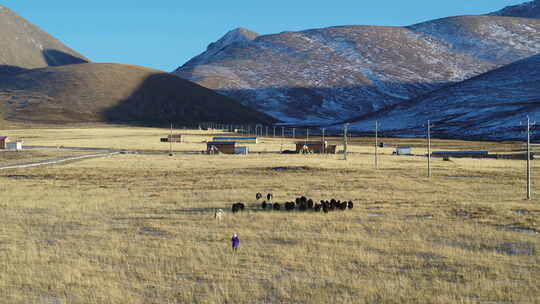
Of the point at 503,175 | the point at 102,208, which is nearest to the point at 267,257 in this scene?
the point at 102,208

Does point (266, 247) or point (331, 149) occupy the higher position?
point (331, 149)

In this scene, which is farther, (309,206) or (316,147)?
(316,147)

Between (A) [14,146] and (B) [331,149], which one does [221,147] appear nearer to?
(B) [331,149]

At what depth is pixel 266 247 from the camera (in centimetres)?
2356

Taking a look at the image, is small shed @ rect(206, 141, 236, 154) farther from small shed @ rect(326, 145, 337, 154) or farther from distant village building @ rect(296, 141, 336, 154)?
small shed @ rect(326, 145, 337, 154)

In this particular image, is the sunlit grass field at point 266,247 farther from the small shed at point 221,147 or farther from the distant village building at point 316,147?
the distant village building at point 316,147

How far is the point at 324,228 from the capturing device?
28031 millimetres

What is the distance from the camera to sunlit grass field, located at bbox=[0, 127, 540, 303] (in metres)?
17.3

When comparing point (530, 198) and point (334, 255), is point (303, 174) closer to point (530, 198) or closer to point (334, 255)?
point (530, 198)

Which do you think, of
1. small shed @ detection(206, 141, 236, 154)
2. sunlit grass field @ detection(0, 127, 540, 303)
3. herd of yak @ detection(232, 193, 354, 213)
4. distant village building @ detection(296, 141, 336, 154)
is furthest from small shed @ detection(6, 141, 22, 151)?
herd of yak @ detection(232, 193, 354, 213)

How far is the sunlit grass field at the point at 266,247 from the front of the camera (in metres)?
17.3

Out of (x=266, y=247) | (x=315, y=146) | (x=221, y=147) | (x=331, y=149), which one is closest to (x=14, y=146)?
(x=221, y=147)

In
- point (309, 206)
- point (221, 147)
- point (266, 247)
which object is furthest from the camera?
point (221, 147)

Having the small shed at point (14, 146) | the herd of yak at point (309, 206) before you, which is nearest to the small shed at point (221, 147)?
the small shed at point (14, 146)
